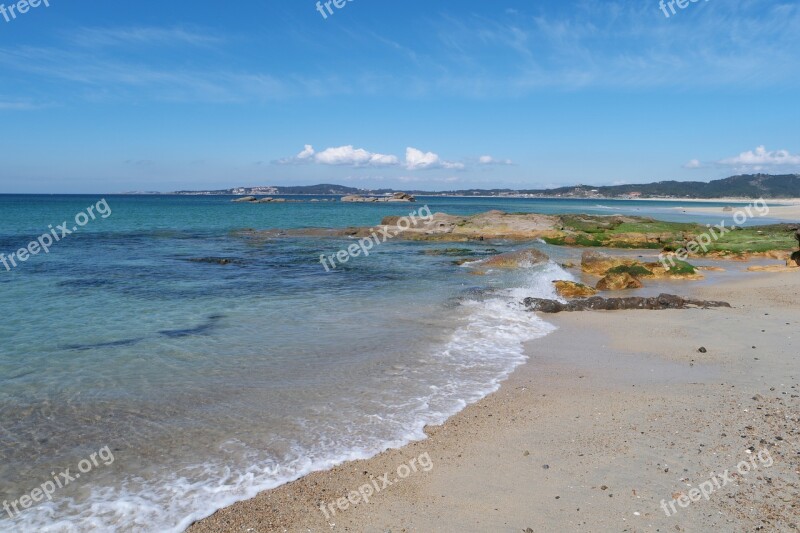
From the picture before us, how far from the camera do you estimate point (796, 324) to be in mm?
14359

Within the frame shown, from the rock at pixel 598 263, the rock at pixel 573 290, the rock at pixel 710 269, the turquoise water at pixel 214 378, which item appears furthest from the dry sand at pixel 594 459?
the rock at pixel 710 269

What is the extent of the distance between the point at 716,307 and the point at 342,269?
1690 centimetres

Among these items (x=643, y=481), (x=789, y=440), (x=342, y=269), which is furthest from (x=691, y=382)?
(x=342, y=269)

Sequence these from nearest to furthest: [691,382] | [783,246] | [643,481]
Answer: [643,481] < [691,382] < [783,246]

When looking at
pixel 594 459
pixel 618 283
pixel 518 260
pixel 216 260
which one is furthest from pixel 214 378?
pixel 216 260

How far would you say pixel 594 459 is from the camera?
22.8 ft

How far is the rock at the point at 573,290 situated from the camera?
20031mm

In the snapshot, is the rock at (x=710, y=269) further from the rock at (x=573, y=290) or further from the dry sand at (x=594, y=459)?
the dry sand at (x=594, y=459)

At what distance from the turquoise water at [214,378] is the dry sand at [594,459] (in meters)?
0.57

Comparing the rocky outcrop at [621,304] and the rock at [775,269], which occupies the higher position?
the rocky outcrop at [621,304]

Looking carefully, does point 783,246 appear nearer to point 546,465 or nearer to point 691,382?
point 691,382

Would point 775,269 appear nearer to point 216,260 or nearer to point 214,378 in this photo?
point 214,378

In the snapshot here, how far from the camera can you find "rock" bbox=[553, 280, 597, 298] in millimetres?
20031

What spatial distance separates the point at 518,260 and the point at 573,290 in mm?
8225
